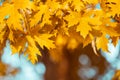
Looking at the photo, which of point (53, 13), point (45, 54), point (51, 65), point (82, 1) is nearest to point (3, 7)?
point (53, 13)

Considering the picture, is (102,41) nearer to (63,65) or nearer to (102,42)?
(102,42)

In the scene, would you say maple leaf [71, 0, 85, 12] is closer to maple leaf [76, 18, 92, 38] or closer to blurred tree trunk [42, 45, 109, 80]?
maple leaf [76, 18, 92, 38]

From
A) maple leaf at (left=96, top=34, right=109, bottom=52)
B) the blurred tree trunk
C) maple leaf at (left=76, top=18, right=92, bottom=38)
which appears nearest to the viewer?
maple leaf at (left=76, top=18, right=92, bottom=38)

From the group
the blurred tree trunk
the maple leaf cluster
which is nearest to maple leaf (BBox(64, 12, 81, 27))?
the maple leaf cluster

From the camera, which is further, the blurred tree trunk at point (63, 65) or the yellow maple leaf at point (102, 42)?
the blurred tree trunk at point (63, 65)

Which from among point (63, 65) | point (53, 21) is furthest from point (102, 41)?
point (63, 65)

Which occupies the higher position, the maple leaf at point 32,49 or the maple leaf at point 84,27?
the maple leaf at point 84,27

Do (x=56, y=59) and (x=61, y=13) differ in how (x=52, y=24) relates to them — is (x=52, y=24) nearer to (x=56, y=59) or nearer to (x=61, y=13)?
(x=61, y=13)

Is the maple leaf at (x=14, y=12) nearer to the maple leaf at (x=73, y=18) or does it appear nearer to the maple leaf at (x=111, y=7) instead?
the maple leaf at (x=73, y=18)

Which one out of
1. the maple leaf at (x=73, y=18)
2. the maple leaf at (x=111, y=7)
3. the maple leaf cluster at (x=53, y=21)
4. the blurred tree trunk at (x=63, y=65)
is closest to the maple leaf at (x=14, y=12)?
the maple leaf cluster at (x=53, y=21)
